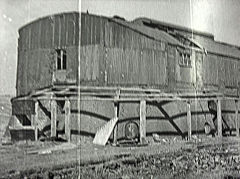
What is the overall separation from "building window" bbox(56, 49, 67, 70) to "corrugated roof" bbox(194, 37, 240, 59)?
1.53 meters

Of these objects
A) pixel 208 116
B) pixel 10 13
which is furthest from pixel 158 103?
pixel 10 13

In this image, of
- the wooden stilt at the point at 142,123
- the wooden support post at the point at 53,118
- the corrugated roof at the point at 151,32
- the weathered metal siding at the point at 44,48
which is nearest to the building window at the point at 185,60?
the corrugated roof at the point at 151,32

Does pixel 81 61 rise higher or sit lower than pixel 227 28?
lower

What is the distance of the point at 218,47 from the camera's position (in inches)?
152

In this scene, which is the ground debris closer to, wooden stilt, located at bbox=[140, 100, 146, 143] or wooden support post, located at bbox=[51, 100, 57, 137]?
wooden stilt, located at bbox=[140, 100, 146, 143]

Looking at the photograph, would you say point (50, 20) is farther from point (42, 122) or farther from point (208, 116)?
point (208, 116)

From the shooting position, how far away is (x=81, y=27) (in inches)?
127

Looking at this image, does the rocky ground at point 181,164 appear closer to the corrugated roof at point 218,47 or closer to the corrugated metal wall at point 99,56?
the corrugated metal wall at point 99,56

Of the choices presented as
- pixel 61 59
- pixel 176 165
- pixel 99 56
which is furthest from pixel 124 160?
pixel 61 59

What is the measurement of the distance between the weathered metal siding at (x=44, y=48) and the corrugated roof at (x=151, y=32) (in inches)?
19.3

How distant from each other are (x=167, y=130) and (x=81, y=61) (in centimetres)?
114

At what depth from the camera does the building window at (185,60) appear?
3.64 metres

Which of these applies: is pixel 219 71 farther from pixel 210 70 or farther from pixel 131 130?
pixel 131 130

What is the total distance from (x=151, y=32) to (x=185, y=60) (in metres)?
0.50
